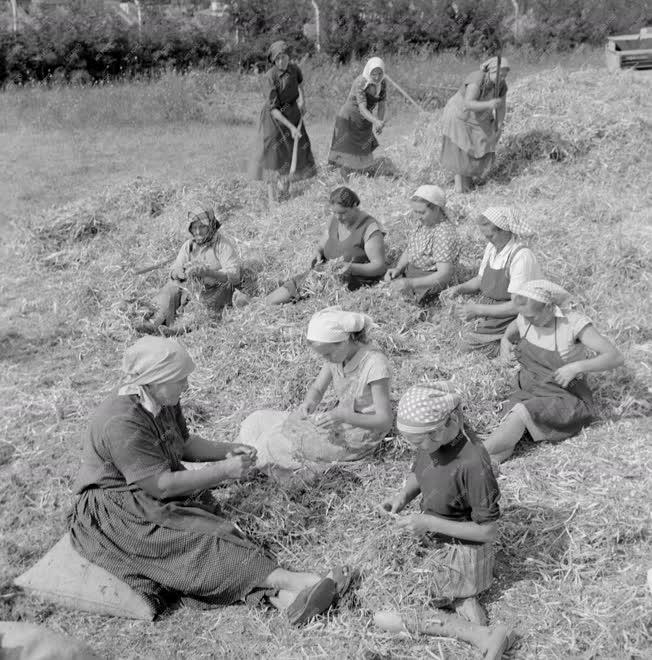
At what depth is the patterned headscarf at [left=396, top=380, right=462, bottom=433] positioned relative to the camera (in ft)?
12.2

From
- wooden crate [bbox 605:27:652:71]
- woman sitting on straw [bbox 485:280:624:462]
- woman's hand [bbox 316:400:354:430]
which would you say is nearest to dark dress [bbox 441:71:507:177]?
wooden crate [bbox 605:27:652:71]

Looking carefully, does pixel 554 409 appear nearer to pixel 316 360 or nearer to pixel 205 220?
pixel 316 360

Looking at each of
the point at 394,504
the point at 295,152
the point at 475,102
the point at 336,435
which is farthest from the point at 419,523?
the point at 295,152

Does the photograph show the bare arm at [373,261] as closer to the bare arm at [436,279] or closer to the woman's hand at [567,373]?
the bare arm at [436,279]

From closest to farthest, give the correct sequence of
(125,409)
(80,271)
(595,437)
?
(125,409)
(595,437)
(80,271)

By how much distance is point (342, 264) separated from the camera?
23.4 ft

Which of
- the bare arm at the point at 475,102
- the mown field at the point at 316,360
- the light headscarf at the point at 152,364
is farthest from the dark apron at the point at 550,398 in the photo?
the bare arm at the point at 475,102

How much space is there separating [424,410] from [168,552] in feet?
4.92

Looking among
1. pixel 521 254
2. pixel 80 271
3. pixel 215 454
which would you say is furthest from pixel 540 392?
pixel 80 271

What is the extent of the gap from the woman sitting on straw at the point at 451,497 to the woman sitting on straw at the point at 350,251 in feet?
9.99

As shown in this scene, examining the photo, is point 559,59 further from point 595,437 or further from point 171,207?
point 595,437

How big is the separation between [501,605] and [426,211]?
11.9ft

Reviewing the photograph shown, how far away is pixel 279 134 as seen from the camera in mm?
10133

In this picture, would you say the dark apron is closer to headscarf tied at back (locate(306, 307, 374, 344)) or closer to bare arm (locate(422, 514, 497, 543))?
headscarf tied at back (locate(306, 307, 374, 344))
